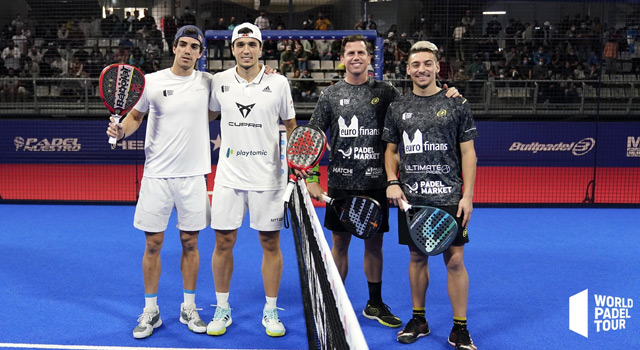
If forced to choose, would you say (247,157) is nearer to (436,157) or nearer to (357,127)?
(357,127)

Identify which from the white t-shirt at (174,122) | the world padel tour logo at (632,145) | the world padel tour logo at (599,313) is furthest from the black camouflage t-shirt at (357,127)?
the world padel tour logo at (632,145)

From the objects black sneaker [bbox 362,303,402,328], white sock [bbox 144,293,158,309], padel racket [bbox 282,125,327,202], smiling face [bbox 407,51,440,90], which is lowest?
black sneaker [bbox 362,303,402,328]

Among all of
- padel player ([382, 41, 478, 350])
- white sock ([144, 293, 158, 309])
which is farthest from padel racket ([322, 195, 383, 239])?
white sock ([144, 293, 158, 309])

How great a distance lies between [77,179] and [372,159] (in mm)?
9049

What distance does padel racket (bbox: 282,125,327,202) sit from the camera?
14.8 feet

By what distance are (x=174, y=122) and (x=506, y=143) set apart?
9916 mm

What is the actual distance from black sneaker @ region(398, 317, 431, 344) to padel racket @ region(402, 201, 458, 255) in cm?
67

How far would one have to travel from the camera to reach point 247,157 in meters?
4.70

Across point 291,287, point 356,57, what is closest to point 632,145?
point 291,287

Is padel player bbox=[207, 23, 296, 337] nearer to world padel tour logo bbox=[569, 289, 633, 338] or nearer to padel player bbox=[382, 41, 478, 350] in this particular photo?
padel player bbox=[382, 41, 478, 350]

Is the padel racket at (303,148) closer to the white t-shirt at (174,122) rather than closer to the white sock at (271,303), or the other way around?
the white t-shirt at (174,122)

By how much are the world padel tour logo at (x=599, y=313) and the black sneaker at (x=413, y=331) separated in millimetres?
1201

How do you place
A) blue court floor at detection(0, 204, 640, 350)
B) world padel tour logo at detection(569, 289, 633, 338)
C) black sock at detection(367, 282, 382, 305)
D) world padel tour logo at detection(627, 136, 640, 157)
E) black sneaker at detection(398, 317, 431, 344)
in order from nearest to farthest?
1. black sneaker at detection(398, 317, 431, 344)
2. blue court floor at detection(0, 204, 640, 350)
3. world padel tour logo at detection(569, 289, 633, 338)
4. black sock at detection(367, 282, 382, 305)
5. world padel tour logo at detection(627, 136, 640, 157)

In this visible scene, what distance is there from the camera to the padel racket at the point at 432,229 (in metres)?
4.22
